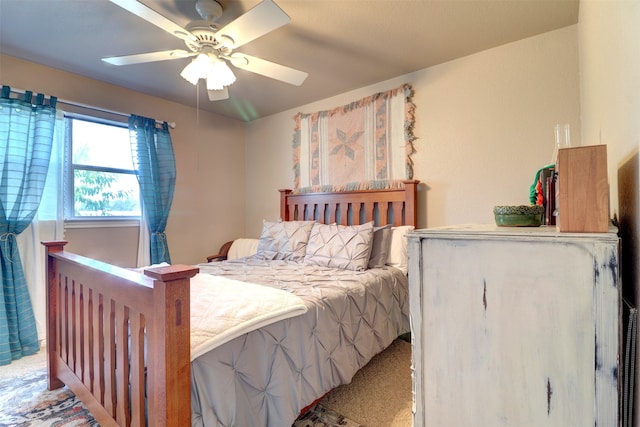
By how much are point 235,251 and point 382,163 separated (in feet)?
6.50

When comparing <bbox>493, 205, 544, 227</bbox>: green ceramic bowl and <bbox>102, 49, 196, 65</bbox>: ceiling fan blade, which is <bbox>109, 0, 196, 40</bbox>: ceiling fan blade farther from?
<bbox>493, 205, 544, 227</bbox>: green ceramic bowl

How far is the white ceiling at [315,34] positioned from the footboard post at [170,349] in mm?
1608

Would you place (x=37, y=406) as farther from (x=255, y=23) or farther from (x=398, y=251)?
(x=398, y=251)

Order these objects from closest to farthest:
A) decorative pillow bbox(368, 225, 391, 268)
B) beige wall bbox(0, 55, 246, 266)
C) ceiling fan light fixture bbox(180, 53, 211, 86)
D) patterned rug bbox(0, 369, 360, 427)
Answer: patterned rug bbox(0, 369, 360, 427)
ceiling fan light fixture bbox(180, 53, 211, 86)
decorative pillow bbox(368, 225, 391, 268)
beige wall bbox(0, 55, 246, 266)

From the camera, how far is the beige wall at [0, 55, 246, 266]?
259 cm

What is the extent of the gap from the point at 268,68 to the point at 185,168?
201cm

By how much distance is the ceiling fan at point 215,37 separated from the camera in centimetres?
141

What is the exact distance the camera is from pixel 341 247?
242 cm

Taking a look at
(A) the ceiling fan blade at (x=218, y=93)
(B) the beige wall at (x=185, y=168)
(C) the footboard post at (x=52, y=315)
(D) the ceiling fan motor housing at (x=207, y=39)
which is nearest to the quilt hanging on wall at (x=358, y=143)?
(B) the beige wall at (x=185, y=168)

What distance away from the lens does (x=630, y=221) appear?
75cm

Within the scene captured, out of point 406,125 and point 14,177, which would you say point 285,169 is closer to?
point 406,125

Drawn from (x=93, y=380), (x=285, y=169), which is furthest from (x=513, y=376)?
(x=285, y=169)

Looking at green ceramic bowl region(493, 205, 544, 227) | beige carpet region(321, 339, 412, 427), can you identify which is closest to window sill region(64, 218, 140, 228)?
beige carpet region(321, 339, 412, 427)

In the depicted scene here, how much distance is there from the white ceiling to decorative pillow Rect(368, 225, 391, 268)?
4.62 ft
